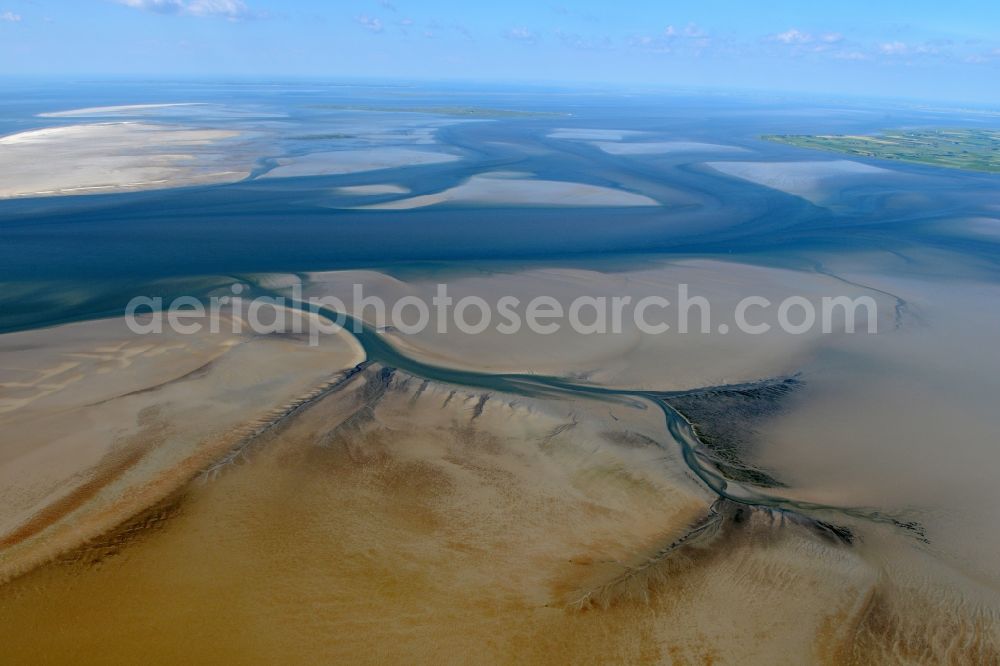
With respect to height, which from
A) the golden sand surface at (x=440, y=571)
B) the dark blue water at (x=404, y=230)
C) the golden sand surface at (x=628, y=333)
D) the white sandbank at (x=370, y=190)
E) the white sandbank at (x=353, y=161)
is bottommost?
the golden sand surface at (x=440, y=571)

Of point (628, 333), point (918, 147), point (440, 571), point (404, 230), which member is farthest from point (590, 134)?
point (440, 571)

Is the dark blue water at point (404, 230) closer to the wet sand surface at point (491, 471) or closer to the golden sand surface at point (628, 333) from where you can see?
the wet sand surface at point (491, 471)

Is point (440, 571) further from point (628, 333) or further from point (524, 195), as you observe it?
point (524, 195)

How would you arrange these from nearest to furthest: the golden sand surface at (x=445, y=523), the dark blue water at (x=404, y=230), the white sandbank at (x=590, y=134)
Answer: the golden sand surface at (x=445, y=523)
the dark blue water at (x=404, y=230)
the white sandbank at (x=590, y=134)

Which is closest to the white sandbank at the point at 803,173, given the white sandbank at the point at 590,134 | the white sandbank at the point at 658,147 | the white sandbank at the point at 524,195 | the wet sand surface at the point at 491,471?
the white sandbank at the point at 658,147

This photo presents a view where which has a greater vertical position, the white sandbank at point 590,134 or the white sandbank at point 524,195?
the white sandbank at point 590,134

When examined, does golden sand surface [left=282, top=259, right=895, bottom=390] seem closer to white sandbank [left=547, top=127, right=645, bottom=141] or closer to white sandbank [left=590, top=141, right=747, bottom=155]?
white sandbank [left=590, top=141, right=747, bottom=155]

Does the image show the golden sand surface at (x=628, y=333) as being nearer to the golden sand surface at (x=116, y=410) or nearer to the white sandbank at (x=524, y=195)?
the golden sand surface at (x=116, y=410)

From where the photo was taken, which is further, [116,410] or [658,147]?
[658,147]

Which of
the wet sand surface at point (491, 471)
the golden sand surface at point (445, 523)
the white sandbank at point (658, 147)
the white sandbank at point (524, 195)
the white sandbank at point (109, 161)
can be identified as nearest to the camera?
the golden sand surface at point (445, 523)

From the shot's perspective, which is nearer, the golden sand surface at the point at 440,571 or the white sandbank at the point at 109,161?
the golden sand surface at the point at 440,571
